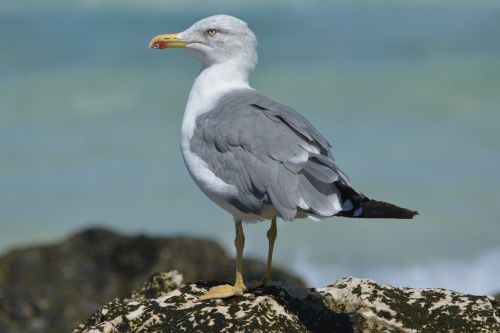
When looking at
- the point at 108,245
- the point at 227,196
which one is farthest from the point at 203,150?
the point at 108,245

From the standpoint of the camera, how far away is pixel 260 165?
6.43 m

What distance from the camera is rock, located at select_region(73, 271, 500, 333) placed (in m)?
6.20

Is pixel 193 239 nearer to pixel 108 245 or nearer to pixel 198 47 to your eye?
pixel 108 245

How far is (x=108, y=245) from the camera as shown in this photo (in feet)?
43.3

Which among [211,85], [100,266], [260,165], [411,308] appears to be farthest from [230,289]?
[100,266]

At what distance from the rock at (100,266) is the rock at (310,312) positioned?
16.3ft

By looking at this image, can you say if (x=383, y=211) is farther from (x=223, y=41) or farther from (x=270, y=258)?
(x=223, y=41)

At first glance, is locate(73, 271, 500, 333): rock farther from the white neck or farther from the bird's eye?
the bird's eye

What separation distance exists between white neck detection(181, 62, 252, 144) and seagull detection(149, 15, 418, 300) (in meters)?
0.01

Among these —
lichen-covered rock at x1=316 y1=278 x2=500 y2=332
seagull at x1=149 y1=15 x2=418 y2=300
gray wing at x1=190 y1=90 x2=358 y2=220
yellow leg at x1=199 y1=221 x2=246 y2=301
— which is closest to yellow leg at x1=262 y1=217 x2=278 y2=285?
seagull at x1=149 y1=15 x2=418 y2=300

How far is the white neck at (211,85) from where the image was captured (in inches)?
282

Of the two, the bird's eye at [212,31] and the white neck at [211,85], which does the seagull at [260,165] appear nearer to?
the white neck at [211,85]

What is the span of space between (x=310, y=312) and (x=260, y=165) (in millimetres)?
965

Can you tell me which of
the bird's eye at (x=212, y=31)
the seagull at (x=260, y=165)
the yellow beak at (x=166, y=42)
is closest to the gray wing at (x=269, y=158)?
the seagull at (x=260, y=165)
